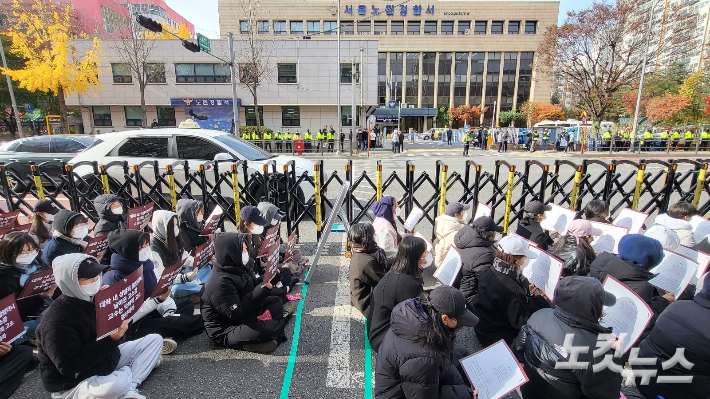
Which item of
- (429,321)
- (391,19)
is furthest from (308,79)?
(391,19)

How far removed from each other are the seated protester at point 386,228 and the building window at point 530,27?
6155 cm

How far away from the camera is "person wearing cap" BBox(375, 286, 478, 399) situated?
6.75ft

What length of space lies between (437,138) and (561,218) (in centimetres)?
4037

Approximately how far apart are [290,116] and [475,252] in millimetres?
27429

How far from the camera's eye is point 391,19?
178 ft

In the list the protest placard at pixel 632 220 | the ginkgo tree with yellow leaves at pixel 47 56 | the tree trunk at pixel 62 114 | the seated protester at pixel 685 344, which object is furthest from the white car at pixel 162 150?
the tree trunk at pixel 62 114

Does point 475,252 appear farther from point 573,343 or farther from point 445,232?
point 573,343

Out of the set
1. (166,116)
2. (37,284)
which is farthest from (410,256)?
(166,116)

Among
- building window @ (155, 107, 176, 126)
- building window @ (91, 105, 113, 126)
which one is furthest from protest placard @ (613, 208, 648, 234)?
building window @ (91, 105, 113, 126)

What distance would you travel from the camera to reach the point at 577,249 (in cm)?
378

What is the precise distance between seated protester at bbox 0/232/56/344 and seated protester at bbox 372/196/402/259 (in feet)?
11.0

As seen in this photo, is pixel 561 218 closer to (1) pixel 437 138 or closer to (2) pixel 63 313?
(2) pixel 63 313

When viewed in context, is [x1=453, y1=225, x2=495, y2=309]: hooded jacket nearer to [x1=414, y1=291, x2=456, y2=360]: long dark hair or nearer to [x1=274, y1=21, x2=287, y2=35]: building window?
[x1=414, y1=291, x2=456, y2=360]: long dark hair

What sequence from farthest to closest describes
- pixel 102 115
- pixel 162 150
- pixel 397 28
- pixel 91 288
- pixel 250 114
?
1. pixel 397 28
2. pixel 250 114
3. pixel 102 115
4. pixel 162 150
5. pixel 91 288
